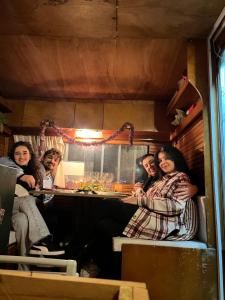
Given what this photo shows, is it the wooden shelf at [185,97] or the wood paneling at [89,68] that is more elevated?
the wood paneling at [89,68]

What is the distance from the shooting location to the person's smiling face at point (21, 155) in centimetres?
238

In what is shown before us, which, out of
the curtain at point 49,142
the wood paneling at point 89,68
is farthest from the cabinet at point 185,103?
the curtain at point 49,142

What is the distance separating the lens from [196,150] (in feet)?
6.46

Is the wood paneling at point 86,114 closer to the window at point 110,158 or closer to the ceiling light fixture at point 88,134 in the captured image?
the ceiling light fixture at point 88,134

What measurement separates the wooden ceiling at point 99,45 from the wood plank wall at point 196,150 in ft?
1.65

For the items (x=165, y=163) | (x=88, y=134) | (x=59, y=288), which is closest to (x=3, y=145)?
(x=88, y=134)

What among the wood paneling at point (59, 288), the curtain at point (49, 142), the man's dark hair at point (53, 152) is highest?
the curtain at point (49, 142)

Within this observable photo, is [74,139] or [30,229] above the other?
[74,139]

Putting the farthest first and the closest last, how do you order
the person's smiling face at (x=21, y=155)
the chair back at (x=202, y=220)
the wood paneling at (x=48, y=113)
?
the wood paneling at (x=48, y=113) < the person's smiling face at (x=21, y=155) < the chair back at (x=202, y=220)

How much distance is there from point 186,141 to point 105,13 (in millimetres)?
1326

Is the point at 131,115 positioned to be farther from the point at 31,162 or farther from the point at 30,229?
the point at 30,229

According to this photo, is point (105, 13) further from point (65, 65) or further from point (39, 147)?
point (39, 147)

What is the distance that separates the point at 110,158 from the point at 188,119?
41.0 inches

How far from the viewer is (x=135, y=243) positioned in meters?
1.48
